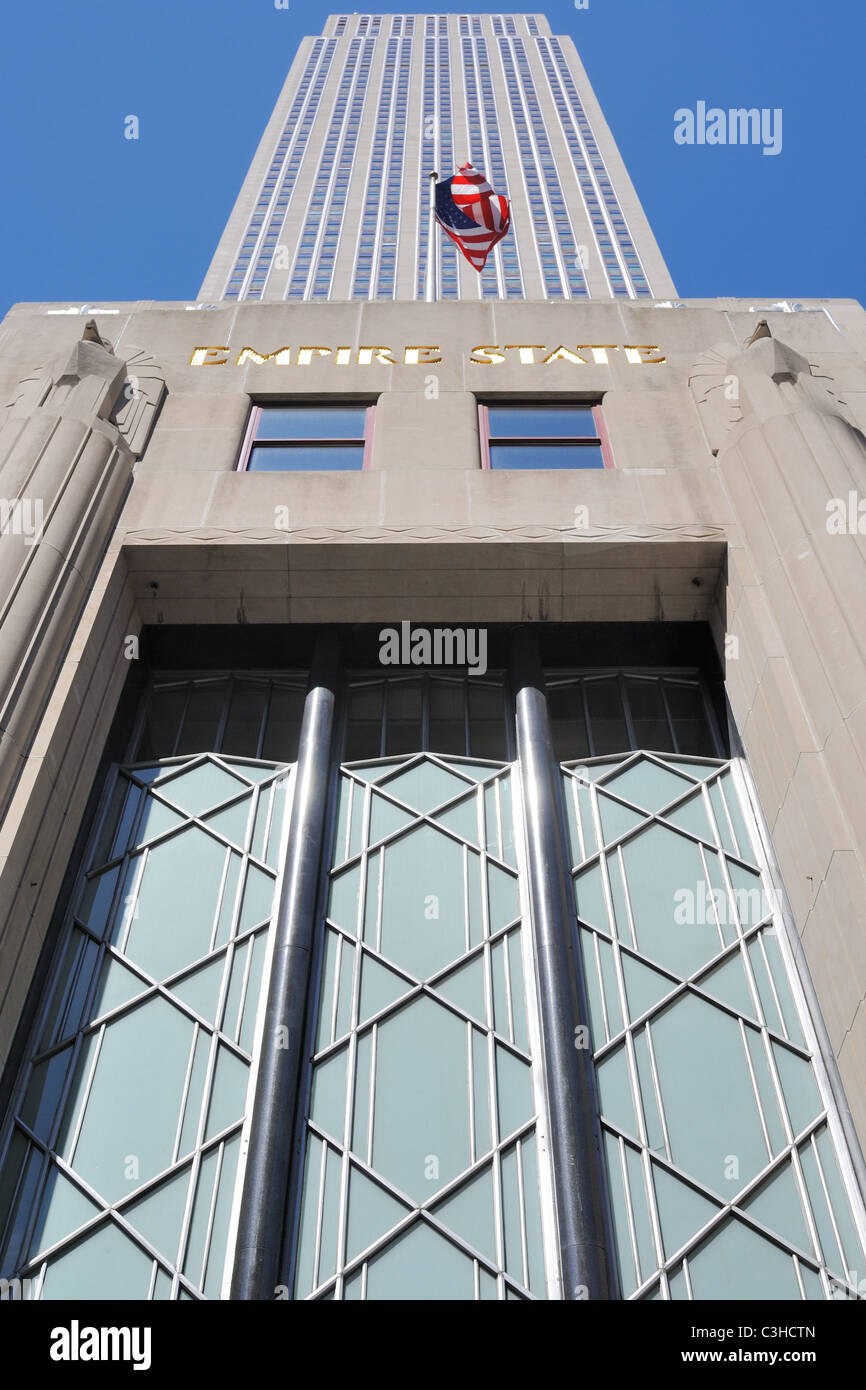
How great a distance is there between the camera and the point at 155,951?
12.4 meters

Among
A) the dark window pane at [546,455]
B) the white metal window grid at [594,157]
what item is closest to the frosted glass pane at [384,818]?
the dark window pane at [546,455]

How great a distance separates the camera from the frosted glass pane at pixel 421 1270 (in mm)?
9906

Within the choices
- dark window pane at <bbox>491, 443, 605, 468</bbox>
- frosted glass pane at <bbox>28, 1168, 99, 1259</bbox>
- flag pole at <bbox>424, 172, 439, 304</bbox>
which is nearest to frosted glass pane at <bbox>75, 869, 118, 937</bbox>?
frosted glass pane at <bbox>28, 1168, 99, 1259</bbox>

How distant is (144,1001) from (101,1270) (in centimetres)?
264

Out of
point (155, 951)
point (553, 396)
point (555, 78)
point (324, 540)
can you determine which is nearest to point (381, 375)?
point (553, 396)

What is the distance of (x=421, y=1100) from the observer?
440 inches

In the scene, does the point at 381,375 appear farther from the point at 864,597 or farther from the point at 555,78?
the point at 555,78

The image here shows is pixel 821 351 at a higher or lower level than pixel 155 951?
higher

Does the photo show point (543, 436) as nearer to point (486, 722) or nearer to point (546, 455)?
point (546, 455)

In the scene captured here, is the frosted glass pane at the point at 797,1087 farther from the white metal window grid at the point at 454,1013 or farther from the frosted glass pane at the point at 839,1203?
the white metal window grid at the point at 454,1013

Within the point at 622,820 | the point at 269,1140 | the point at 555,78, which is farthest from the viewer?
the point at 555,78
